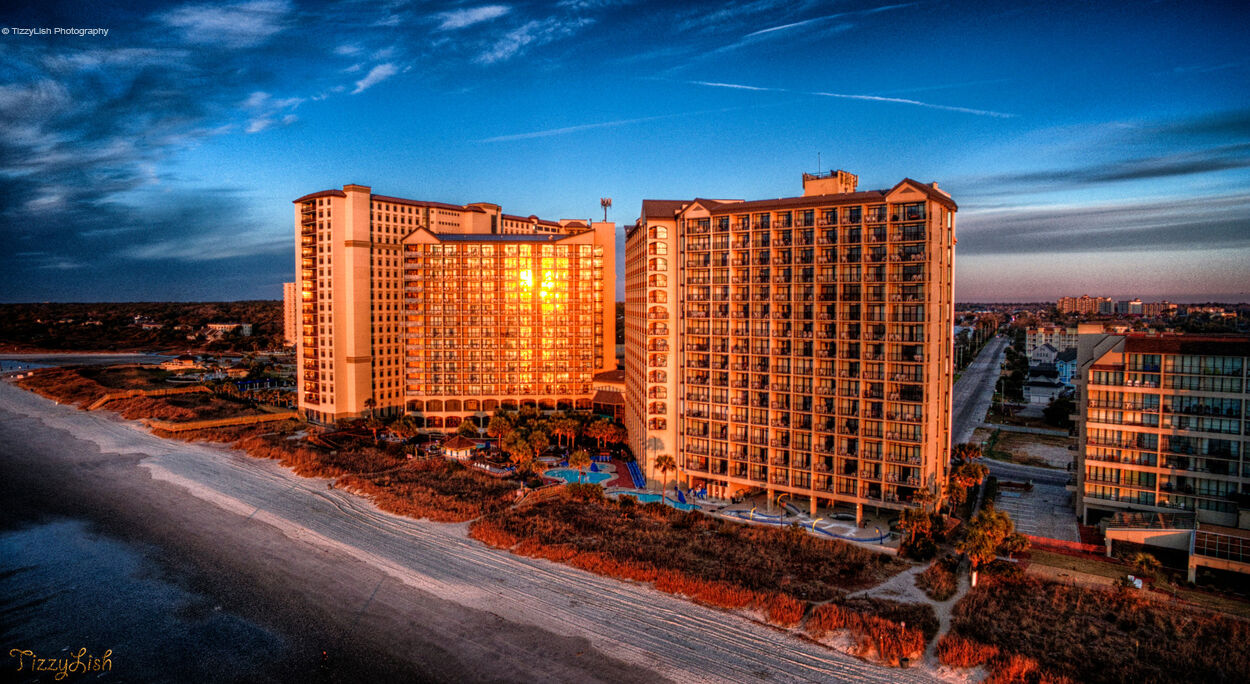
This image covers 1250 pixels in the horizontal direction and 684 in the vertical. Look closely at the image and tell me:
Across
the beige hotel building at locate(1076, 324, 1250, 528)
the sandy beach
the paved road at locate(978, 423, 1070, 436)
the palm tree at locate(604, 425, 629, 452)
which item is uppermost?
the beige hotel building at locate(1076, 324, 1250, 528)

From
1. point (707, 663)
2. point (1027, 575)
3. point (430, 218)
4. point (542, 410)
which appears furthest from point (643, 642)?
point (430, 218)

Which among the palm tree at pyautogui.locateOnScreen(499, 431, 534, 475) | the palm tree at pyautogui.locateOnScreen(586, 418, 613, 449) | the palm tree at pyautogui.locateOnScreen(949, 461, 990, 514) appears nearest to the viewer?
the palm tree at pyautogui.locateOnScreen(949, 461, 990, 514)

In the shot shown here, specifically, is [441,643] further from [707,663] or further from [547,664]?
[707,663]

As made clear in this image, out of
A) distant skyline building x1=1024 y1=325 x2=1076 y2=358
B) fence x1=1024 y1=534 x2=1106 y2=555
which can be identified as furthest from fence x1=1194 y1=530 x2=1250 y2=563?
distant skyline building x1=1024 y1=325 x2=1076 y2=358

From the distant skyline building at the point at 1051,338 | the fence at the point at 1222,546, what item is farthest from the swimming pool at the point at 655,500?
the distant skyline building at the point at 1051,338

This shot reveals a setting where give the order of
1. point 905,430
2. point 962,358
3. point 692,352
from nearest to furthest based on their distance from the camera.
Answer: point 905,430
point 692,352
point 962,358

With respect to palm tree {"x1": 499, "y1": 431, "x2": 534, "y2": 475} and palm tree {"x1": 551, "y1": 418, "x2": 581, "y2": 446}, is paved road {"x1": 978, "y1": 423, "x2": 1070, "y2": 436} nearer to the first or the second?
palm tree {"x1": 551, "y1": 418, "x2": 581, "y2": 446}
